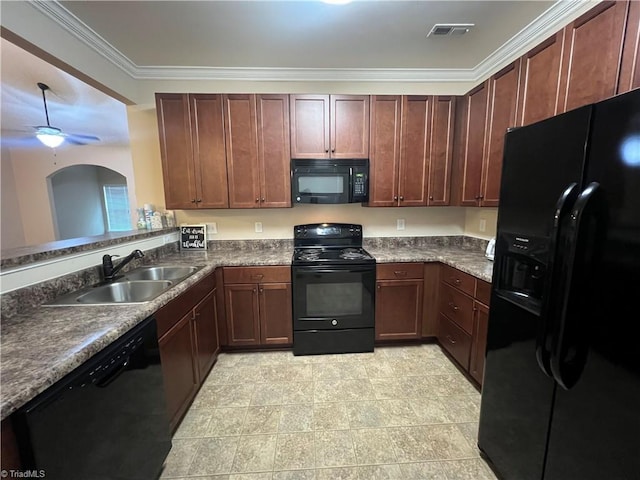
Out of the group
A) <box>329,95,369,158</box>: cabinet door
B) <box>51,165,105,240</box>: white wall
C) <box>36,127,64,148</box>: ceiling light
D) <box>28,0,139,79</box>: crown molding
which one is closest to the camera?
<box>28,0,139,79</box>: crown molding

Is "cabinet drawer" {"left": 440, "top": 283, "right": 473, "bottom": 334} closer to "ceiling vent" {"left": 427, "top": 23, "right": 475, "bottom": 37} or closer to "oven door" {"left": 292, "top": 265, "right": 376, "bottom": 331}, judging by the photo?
"oven door" {"left": 292, "top": 265, "right": 376, "bottom": 331}

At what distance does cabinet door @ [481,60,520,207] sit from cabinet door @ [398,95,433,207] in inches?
21.6

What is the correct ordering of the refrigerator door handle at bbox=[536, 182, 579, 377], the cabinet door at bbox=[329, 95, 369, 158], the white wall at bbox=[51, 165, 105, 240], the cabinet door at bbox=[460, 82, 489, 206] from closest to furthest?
the refrigerator door handle at bbox=[536, 182, 579, 377], the cabinet door at bbox=[460, 82, 489, 206], the cabinet door at bbox=[329, 95, 369, 158], the white wall at bbox=[51, 165, 105, 240]

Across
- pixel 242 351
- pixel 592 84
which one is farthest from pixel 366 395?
pixel 592 84

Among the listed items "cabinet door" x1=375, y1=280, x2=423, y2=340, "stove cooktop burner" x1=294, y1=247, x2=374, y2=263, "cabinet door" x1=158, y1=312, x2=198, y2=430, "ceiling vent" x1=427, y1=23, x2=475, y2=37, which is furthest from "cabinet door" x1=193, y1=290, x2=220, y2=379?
"ceiling vent" x1=427, y1=23, x2=475, y2=37

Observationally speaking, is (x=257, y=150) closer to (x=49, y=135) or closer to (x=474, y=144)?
(x=474, y=144)

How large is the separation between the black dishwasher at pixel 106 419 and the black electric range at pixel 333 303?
1.24 m

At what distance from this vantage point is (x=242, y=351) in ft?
8.46

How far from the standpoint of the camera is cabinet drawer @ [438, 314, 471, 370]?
2.13 meters

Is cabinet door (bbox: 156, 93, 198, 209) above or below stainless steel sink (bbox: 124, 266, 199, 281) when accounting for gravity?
above

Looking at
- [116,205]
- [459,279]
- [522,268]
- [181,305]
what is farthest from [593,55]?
[116,205]

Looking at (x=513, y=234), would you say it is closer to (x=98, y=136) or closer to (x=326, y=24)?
(x=326, y=24)

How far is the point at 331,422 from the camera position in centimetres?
173

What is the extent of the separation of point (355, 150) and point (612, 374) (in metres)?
2.25
